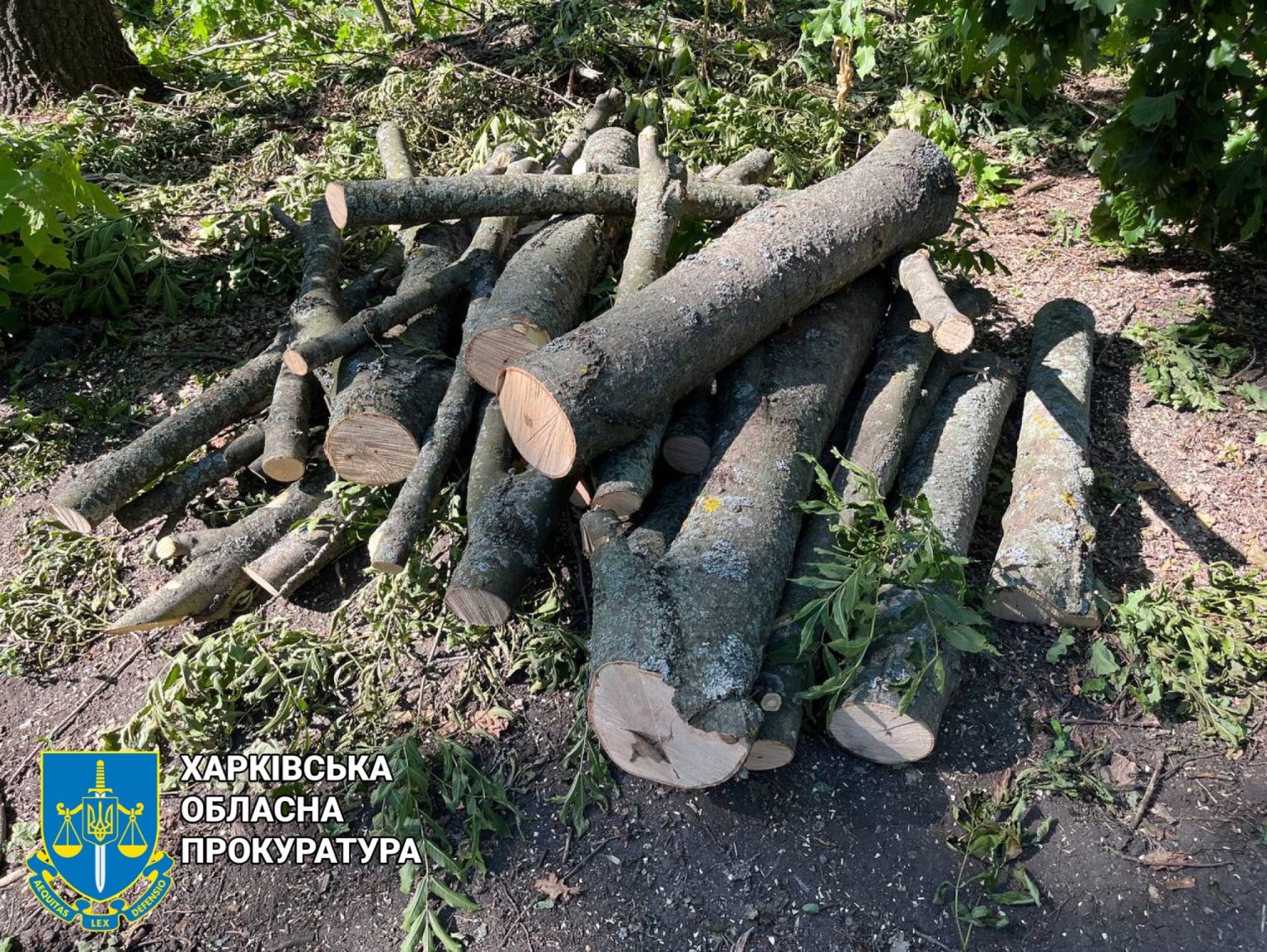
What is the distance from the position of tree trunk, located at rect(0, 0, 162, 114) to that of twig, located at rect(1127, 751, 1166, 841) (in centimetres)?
786

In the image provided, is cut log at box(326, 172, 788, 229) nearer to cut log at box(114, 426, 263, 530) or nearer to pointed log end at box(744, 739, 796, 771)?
cut log at box(114, 426, 263, 530)

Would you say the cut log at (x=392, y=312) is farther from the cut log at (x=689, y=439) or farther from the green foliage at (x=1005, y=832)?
the green foliage at (x=1005, y=832)

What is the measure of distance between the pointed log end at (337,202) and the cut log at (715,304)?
1.43 metres

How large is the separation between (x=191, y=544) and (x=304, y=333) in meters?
1.04

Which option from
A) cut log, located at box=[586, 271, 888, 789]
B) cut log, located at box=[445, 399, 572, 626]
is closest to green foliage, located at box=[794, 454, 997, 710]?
cut log, located at box=[586, 271, 888, 789]

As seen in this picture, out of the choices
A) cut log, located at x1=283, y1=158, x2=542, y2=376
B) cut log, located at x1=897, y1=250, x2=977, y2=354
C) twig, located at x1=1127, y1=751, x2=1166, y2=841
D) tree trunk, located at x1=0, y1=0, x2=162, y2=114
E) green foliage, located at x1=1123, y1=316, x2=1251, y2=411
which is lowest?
twig, located at x1=1127, y1=751, x2=1166, y2=841

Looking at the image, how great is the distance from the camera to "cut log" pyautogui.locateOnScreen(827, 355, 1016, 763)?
2.75m

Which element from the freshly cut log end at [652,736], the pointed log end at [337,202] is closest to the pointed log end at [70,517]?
the pointed log end at [337,202]

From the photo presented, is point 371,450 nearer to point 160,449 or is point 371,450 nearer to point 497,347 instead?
point 497,347

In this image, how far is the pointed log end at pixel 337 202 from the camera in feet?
12.7

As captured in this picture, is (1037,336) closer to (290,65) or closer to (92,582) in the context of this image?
(92,582)

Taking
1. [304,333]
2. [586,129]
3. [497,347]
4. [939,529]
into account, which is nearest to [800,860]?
[939,529]

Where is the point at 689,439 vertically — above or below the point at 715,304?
below

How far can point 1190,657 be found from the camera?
3131mm
